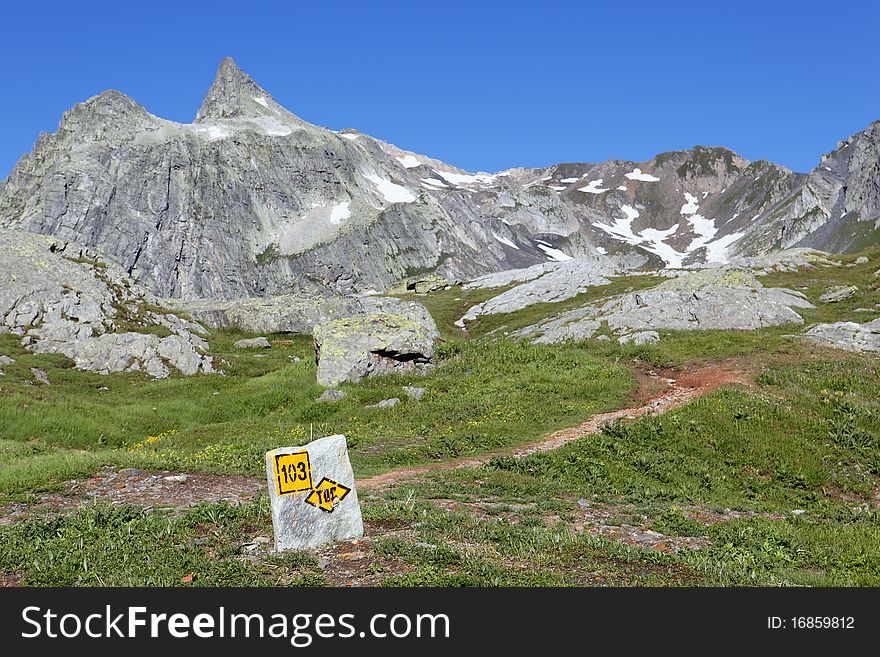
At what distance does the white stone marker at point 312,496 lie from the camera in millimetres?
12031

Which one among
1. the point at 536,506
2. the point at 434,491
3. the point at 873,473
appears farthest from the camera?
the point at 873,473

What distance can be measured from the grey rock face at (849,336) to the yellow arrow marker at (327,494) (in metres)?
37.1

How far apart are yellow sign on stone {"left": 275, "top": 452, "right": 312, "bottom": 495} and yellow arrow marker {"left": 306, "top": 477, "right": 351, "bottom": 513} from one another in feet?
0.68

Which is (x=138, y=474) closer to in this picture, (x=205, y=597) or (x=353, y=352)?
(x=205, y=597)

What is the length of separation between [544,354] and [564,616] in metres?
30.2

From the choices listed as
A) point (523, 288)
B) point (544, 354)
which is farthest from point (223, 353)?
point (523, 288)

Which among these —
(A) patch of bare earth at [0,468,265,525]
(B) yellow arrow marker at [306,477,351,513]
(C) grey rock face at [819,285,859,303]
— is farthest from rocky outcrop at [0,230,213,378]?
(C) grey rock face at [819,285,859,303]

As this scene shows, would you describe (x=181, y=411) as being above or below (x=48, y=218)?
below

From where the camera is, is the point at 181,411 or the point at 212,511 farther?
the point at 181,411

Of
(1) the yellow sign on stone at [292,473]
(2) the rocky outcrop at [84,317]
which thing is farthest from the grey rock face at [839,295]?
(1) the yellow sign on stone at [292,473]

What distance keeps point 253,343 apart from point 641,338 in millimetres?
32853

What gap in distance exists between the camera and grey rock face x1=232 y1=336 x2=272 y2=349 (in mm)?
52469

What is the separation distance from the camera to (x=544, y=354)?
38375 millimetres

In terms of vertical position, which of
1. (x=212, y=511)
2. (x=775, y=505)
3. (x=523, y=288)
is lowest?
(x=775, y=505)
